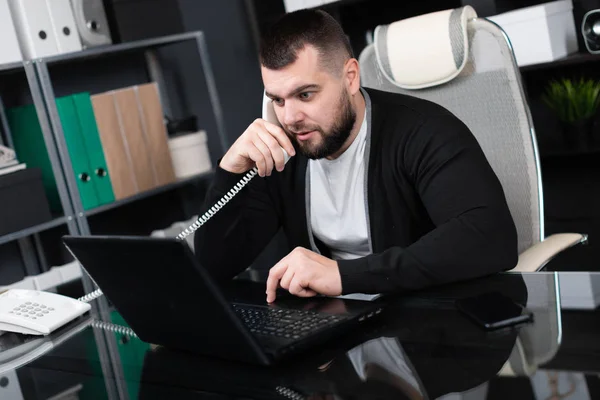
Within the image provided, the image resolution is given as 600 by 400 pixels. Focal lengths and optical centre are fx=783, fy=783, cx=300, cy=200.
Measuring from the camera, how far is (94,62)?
11.4ft

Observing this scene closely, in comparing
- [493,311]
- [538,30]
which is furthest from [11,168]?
[493,311]

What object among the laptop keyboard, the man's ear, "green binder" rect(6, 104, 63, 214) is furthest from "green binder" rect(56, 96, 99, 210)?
the laptop keyboard

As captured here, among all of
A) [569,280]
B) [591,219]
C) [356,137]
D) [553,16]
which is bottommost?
[591,219]

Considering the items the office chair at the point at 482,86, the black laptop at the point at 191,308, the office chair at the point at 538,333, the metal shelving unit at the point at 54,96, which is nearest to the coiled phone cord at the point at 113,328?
the black laptop at the point at 191,308

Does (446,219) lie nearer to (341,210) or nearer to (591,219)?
(341,210)

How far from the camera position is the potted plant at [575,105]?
2828 mm

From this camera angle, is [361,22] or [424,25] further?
[361,22]

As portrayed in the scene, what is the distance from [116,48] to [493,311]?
7.99 ft

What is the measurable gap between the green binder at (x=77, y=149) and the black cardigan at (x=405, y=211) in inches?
51.8

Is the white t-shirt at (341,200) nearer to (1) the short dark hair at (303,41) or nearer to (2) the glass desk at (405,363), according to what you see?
(1) the short dark hair at (303,41)

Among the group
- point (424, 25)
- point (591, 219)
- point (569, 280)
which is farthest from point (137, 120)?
point (569, 280)

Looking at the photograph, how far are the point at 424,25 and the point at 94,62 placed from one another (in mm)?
1965

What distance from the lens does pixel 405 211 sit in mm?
1726

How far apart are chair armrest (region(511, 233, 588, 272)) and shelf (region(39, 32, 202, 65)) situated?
202cm
